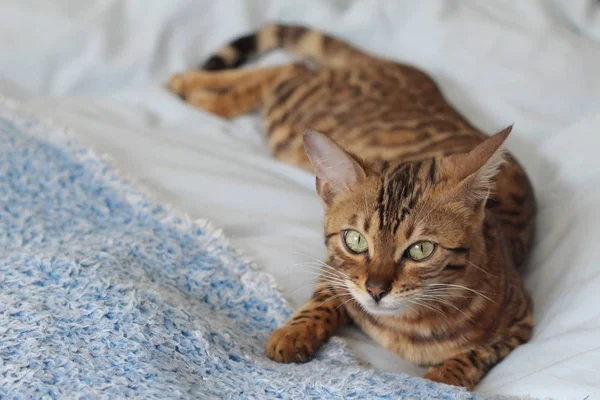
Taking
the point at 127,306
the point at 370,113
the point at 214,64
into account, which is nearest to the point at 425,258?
the point at 127,306

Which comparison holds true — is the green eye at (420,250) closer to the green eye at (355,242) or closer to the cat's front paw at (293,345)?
the green eye at (355,242)

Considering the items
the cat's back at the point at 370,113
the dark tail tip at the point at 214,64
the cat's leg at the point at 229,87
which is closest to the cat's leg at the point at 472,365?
the cat's back at the point at 370,113

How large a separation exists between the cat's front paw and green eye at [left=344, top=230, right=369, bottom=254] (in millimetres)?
166

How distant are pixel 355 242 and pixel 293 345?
214 millimetres

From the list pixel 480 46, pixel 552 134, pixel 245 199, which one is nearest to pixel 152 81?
pixel 245 199

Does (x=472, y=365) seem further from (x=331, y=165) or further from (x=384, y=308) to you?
(x=331, y=165)

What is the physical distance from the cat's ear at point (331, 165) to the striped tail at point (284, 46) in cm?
103

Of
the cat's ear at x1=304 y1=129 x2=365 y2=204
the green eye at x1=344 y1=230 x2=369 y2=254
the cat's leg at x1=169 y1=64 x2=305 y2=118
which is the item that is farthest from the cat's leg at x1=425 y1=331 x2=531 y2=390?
the cat's leg at x1=169 y1=64 x2=305 y2=118

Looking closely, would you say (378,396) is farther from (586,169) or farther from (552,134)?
(552,134)

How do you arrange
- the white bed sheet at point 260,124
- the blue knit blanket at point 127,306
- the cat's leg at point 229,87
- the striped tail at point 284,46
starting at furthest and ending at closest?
1. the striped tail at point 284,46
2. the cat's leg at point 229,87
3. the white bed sheet at point 260,124
4. the blue knit blanket at point 127,306

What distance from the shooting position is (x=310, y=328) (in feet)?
4.05

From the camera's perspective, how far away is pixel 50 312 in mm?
1126

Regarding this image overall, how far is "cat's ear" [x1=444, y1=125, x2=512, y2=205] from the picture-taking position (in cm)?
115

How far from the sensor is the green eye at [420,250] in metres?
1.19
